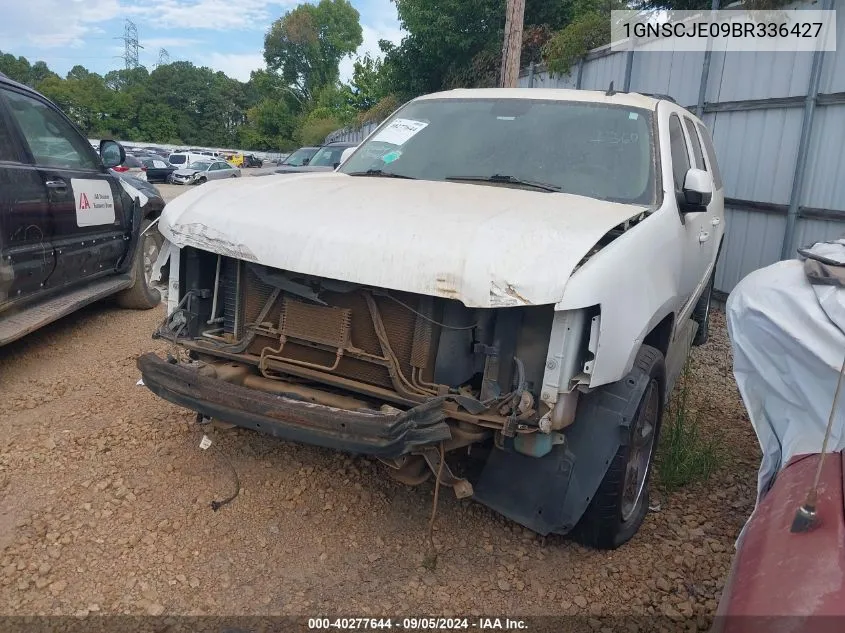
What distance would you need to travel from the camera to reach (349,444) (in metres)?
2.57

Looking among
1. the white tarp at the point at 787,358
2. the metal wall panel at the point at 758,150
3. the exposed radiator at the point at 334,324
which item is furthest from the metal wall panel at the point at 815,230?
the exposed radiator at the point at 334,324

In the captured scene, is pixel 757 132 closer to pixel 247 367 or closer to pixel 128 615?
pixel 247 367

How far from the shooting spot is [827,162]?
21.3ft

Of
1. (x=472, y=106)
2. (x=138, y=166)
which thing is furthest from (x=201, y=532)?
(x=138, y=166)

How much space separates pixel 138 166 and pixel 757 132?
962 inches

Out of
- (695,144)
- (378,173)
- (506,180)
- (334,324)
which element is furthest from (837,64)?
(334,324)

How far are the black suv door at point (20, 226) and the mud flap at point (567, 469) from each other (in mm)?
3303

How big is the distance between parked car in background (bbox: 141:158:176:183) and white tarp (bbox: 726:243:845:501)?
29.5m

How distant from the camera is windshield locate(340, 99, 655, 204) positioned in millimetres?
3588

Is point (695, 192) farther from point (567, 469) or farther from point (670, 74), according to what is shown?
point (670, 74)

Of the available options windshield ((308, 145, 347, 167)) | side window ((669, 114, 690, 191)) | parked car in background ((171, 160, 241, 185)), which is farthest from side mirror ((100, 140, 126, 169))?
parked car in background ((171, 160, 241, 185))

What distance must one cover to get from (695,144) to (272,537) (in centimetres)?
387

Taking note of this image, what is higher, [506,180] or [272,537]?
[506,180]

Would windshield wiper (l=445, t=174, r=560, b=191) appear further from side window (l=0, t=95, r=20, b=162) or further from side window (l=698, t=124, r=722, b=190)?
side window (l=0, t=95, r=20, b=162)
